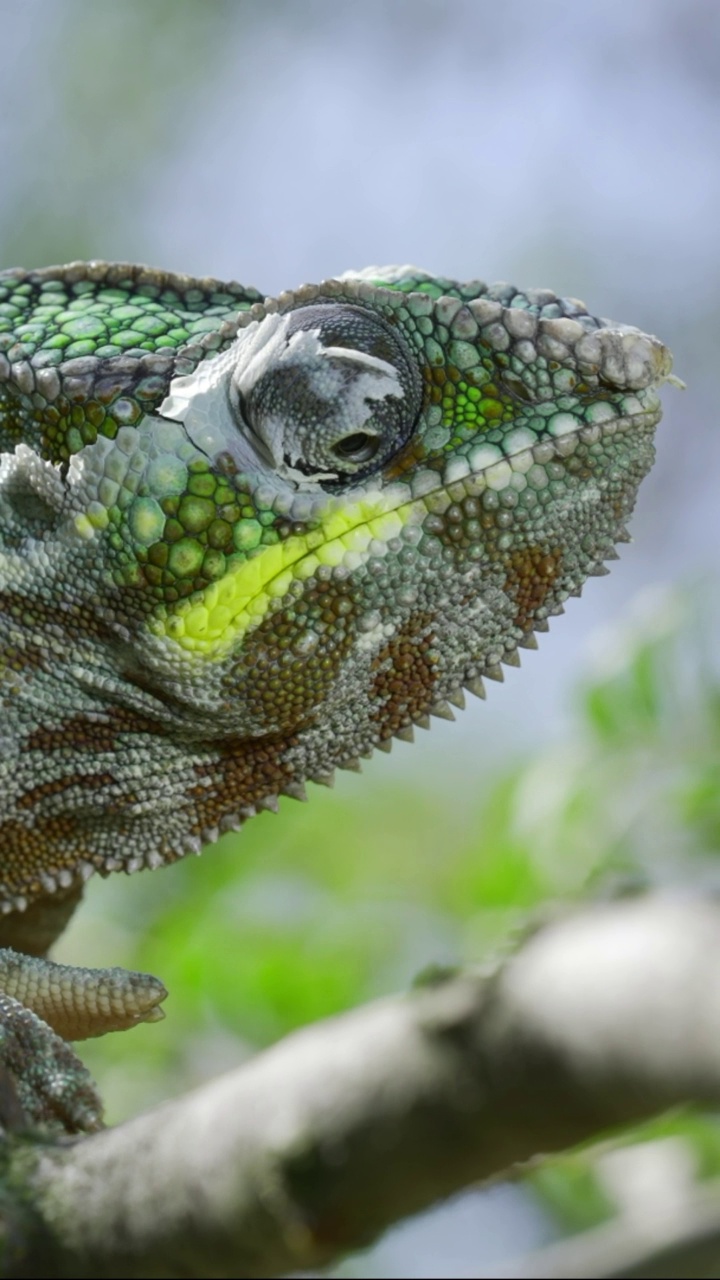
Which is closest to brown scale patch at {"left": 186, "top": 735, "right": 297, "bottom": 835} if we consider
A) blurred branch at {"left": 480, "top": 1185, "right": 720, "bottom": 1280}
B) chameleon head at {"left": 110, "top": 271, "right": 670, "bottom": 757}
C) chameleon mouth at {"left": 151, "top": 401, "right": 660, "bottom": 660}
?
chameleon head at {"left": 110, "top": 271, "right": 670, "bottom": 757}

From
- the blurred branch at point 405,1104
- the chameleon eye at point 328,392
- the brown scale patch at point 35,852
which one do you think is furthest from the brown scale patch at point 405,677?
the blurred branch at point 405,1104

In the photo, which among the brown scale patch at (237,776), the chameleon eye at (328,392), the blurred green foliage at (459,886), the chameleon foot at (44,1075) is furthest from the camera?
the blurred green foliage at (459,886)

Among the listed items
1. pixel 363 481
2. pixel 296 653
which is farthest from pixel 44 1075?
pixel 363 481

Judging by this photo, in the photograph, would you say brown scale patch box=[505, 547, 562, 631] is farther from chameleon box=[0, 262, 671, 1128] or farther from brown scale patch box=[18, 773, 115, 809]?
brown scale patch box=[18, 773, 115, 809]

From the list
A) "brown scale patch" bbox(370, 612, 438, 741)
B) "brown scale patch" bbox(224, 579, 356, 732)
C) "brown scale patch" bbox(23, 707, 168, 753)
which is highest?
"brown scale patch" bbox(370, 612, 438, 741)

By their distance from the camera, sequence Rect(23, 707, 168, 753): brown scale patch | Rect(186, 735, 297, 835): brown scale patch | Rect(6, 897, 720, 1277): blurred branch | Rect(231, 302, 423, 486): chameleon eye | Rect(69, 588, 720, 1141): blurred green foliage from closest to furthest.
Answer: Rect(6, 897, 720, 1277): blurred branch
Rect(231, 302, 423, 486): chameleon eye
Rect(23, 707, 168, 753): brown scale patch
Rect(186, 735, 297, 835): brown scale patch
Rect(69, 588, 720, 1141): blurred green foliage

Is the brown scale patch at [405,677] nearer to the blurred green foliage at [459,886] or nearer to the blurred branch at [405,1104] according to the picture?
the blurred green foliage at [459,886]

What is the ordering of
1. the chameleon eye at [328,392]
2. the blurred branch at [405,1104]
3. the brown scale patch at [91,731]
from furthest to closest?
1. the brown scale patch at [91,731]
2. the chameleon eye at [328,392]
3. the blurred branch at [405,1104]

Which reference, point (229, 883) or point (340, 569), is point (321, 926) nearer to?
point (229, 883)
